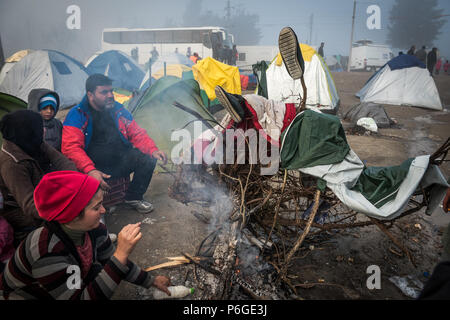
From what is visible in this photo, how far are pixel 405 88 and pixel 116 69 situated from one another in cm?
1174

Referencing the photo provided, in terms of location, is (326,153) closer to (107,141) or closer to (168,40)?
(107,141)

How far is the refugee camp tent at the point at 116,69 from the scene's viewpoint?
9.98m

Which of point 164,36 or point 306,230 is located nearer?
point 306,230

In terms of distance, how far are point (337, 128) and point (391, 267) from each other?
1647 mm

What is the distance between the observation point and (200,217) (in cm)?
324

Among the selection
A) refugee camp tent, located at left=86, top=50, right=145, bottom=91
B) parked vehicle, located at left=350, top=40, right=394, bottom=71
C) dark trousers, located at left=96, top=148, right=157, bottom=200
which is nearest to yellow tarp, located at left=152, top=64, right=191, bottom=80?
refugee camp tent, located at left=86, top=50, right=145, bottom=91

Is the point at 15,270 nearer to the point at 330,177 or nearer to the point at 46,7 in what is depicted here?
the point at 330,177

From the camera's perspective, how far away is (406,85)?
1067 centimetres

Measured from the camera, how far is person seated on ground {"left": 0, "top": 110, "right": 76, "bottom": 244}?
6.38ft

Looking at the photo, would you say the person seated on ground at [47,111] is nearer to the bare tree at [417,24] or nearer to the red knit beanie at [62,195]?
the red knit beanie at [62,195]

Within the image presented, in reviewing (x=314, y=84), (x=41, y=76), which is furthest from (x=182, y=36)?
(x=314, y=84)

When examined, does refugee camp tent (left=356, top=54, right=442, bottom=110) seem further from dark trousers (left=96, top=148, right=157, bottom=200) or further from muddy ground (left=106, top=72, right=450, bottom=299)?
dark trousers (left=96, top=148, right=157, bottom=200)

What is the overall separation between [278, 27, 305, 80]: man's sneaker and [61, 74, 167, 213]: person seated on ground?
1.81m
